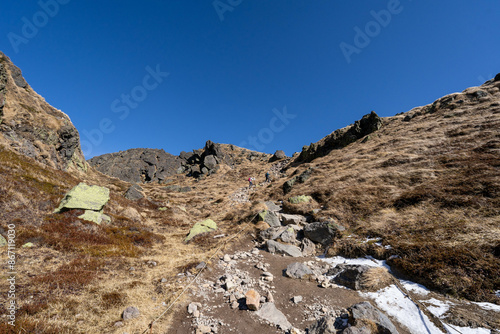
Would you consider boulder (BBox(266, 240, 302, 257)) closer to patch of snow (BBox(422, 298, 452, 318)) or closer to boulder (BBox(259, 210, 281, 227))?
boulder (BBox(259, 210, 281, 227))

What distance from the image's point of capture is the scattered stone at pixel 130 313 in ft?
20.5

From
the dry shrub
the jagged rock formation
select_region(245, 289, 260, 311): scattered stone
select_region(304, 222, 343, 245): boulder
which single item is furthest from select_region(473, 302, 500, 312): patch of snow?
the jagged rock formation

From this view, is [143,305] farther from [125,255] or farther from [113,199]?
[113,199]

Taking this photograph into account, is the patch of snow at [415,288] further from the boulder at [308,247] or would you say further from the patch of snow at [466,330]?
the boulder at [308,247]

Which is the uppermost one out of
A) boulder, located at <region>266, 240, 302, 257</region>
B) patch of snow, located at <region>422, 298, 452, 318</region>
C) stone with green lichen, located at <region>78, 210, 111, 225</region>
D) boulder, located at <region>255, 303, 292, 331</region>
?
stone with green lichen, located at <region>78, 210, 111, 225</region>

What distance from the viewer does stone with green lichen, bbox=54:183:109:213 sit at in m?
14.0

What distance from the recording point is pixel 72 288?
7.21 metres

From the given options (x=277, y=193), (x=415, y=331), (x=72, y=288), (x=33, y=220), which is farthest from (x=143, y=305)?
(x=277, y=193)

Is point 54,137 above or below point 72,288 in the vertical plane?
above

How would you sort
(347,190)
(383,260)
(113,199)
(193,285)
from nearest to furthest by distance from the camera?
(193,285)
(383,260)
(347,190)
(113,199)

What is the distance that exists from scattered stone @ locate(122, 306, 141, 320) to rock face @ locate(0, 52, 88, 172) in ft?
88.3

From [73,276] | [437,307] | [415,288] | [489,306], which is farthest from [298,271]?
[73,276]

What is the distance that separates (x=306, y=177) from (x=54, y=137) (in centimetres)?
4286

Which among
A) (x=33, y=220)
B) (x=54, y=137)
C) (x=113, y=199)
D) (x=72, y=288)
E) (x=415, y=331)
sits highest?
(x=54, y=137)
